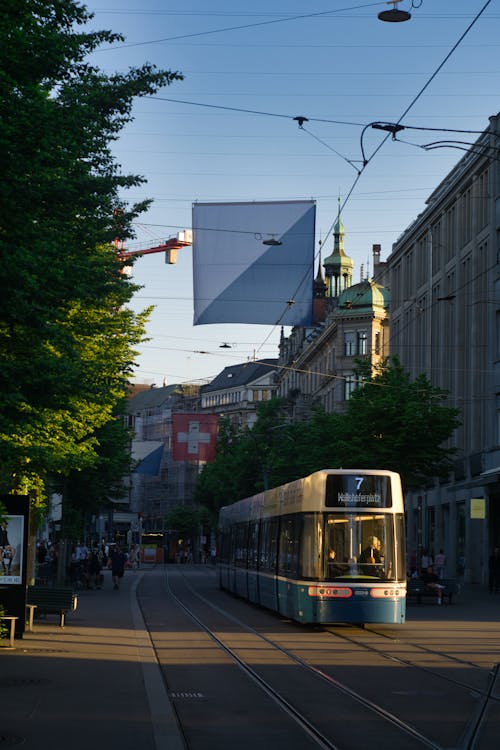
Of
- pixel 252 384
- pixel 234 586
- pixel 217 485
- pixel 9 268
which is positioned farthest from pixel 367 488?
pixel 252 384

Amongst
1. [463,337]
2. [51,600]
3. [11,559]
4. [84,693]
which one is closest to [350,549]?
[51,600]

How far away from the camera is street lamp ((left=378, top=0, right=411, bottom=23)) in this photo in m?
22.2

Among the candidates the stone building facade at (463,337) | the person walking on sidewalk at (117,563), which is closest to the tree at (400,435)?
the stone building facade at (463,337)

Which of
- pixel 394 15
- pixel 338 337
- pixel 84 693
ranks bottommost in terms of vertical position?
pixel 84 693

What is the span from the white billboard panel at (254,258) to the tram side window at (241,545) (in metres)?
13.7

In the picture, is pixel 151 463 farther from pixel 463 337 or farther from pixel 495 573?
pixel 495 573

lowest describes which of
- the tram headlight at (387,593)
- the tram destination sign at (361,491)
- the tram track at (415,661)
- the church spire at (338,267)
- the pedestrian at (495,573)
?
the tram track at (415,661)

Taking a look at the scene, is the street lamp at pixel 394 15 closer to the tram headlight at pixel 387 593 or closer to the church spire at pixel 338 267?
the tram headlight at pixel 387 593

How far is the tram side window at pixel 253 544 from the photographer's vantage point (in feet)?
122

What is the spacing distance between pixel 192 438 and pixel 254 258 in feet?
138

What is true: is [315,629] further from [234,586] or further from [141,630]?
[234,586]

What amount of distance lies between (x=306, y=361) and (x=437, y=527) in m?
49.9

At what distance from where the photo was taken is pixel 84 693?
15.3m

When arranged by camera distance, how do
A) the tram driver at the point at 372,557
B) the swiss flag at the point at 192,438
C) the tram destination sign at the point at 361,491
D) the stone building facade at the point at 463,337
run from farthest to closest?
1. the swiss flag at the point at 192,438
2. the stone building facade at the point at 463,337
3. the tram destination sign at the point at 361,491
4. the tram driver at the point at 372,557
